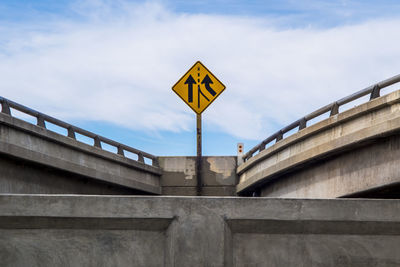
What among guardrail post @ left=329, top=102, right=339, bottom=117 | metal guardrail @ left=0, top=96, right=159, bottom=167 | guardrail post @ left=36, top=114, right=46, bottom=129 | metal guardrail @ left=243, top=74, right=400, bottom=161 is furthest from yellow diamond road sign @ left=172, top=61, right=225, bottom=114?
guardrail post @ left=329, top=102, right=339, bottom=117

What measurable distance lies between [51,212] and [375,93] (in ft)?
32.1

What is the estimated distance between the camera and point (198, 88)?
2127 cm

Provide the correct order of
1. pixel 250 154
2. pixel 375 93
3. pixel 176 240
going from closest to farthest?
pixel 176 240 → pixel 375 93 → pixel 250 154

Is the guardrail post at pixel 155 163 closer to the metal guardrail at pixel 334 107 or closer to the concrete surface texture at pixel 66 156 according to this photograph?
the concrete surface texture at pixel 66 156

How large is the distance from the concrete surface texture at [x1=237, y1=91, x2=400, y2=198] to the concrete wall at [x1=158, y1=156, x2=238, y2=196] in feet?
20.5

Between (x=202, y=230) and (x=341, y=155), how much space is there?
10.1 meters

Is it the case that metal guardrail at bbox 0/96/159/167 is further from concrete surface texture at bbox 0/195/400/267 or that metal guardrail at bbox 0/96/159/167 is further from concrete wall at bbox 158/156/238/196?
concrete surface texture at bbox 0/195/400/267

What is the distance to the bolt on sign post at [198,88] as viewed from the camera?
21109 mm

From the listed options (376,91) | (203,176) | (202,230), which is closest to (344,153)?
(376,91)

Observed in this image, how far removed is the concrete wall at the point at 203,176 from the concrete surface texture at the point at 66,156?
1708 mm

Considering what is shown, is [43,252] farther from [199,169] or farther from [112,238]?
[199,169]

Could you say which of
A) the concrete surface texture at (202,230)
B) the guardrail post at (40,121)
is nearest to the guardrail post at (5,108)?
the guardrail post at (40,121)

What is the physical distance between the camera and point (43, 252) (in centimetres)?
654

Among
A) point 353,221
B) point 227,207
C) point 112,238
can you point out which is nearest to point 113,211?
point 112,238
